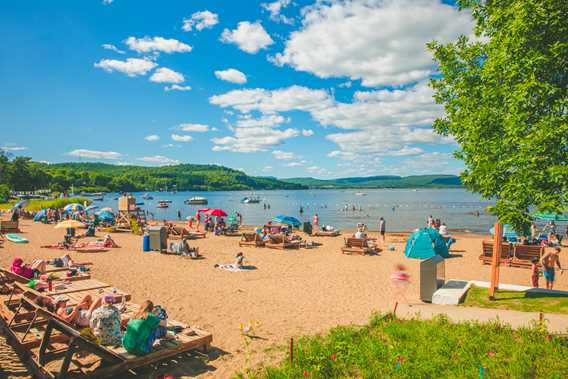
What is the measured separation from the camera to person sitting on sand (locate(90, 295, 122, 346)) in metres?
6.49

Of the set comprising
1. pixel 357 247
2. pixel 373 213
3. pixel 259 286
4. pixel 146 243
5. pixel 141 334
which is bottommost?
pixel 373 213

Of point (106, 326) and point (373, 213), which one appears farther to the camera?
point (373, 213)

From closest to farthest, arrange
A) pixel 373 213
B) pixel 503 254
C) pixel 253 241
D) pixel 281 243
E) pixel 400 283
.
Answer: pixel 400 283, pixel 503 254, pixel 281 243, pixel 253 241, pixel 373 213

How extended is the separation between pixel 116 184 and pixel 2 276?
203 meters

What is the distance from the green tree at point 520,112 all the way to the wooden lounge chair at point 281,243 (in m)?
15.1

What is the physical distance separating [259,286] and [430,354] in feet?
26.0

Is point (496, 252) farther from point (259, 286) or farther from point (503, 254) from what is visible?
point (503, 254)

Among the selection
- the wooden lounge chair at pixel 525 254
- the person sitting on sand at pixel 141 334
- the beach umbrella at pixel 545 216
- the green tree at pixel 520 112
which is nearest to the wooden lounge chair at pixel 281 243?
the wooden lounge chair at pixel 525 254

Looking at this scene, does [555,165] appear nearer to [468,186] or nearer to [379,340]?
[468,186]

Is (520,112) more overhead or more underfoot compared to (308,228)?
more overhead

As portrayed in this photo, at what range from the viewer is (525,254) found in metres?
16.8

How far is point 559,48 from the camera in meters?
6.80

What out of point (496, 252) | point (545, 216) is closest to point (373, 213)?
point (545, 216)

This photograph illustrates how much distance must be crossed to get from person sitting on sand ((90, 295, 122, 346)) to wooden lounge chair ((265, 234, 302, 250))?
16495mm
